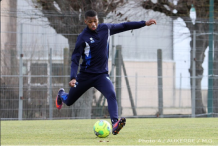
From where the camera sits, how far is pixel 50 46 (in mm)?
12320

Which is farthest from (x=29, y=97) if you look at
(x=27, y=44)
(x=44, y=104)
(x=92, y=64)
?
(x=92, y=64)

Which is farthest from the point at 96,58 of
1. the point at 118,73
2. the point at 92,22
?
the point at 118,73

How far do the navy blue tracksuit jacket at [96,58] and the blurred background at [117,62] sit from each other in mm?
5748

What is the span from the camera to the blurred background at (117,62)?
12.2 m

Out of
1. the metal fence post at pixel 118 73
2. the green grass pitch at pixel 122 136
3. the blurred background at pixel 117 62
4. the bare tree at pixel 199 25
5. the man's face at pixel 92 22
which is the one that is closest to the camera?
the green grass pitch at pixel 122 136

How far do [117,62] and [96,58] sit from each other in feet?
19.9

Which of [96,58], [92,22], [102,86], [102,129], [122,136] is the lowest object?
[122,136]

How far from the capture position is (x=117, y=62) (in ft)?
41.3

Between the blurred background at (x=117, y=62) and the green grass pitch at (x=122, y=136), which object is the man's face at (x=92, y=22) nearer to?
the green grass pitch at (x=122, y=136)

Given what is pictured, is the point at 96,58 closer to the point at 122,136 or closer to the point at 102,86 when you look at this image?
the point at 102,86

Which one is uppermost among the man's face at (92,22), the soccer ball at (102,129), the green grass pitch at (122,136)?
the man's face at (92,22)

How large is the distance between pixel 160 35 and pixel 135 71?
1.30 metres

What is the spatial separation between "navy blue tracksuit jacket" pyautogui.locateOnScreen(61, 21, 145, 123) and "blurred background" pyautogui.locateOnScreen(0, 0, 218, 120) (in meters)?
5.75

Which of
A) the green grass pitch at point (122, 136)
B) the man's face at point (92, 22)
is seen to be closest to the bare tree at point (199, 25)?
the green grass pitch at point (122, 136)
